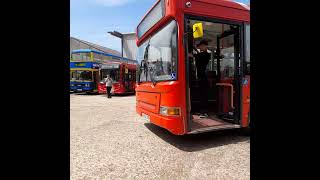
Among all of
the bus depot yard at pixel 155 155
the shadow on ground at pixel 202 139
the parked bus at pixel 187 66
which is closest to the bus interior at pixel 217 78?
the parked bus at pixel 187 66

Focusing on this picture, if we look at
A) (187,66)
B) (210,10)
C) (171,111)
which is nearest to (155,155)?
(171,111)

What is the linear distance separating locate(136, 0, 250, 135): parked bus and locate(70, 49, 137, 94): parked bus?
1142cm

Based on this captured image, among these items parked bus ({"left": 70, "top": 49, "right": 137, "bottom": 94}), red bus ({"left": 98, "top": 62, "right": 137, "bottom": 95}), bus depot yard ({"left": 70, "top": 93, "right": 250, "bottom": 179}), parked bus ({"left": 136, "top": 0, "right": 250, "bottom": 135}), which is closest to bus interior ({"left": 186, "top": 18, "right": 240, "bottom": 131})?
parked bus ({"left": 136, "top": 0, "right": 250, "bottom": 135})

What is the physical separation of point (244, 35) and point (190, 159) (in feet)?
8.99

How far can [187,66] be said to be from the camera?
3.93 meters

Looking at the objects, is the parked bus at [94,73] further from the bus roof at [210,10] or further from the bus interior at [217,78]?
the bus roof at [210,10]

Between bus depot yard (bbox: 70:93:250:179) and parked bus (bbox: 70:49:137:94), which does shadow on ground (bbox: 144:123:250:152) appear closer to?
bus depot yard (bbox: 70:93:250:179)

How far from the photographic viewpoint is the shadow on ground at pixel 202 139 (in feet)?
13.5

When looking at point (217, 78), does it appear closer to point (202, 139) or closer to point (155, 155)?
point (202, 139)

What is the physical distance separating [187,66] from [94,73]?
15272 millimetres

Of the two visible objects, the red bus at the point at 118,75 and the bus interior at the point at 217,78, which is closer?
the bus interior at the point at 217,78
